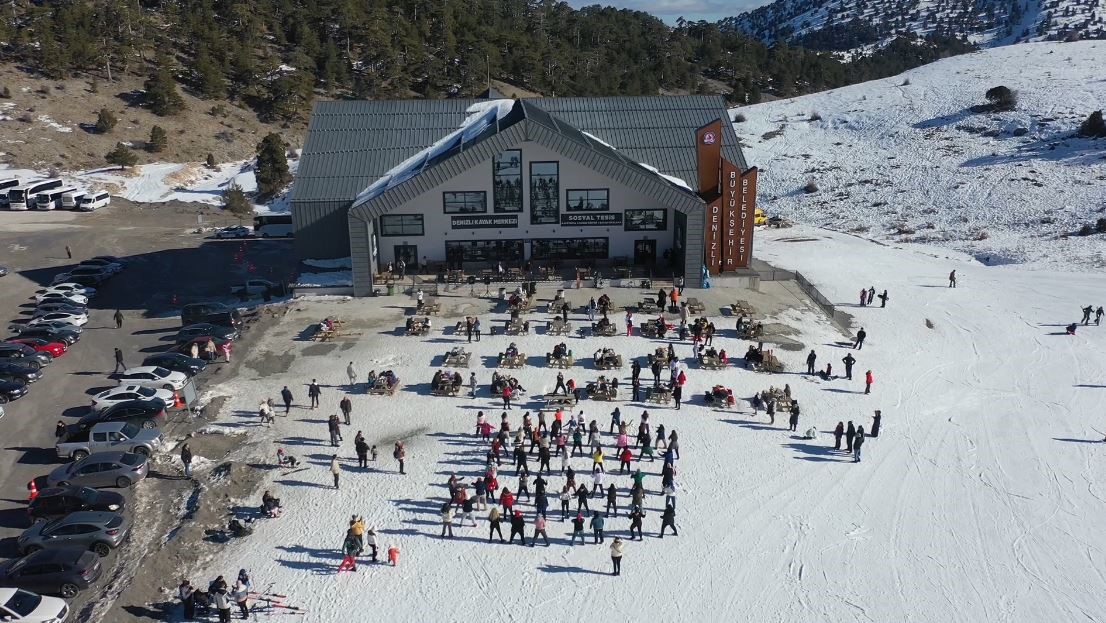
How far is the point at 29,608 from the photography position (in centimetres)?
2091

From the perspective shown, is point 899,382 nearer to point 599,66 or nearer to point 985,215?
point 985,215

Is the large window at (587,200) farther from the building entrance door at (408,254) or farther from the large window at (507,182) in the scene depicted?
the building entrance door at (408,254)

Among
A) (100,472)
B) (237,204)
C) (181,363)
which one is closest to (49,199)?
(237,204)

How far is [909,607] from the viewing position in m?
22.4

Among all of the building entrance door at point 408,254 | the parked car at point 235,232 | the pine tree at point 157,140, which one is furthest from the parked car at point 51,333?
the pine tree at point 157,140

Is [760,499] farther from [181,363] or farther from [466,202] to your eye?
[466,202]

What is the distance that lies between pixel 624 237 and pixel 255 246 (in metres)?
26.3

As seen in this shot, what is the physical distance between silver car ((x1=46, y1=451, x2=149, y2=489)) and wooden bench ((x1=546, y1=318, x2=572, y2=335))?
1839 centimetres

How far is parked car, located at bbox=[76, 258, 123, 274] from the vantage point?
1930 inches

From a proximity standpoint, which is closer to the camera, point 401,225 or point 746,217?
point 746,217

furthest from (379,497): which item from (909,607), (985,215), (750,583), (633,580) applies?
(985,215)

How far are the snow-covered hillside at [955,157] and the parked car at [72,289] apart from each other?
52.7 metres

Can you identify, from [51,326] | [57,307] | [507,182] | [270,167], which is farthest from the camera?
[270,167]

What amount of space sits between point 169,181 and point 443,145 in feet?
120
